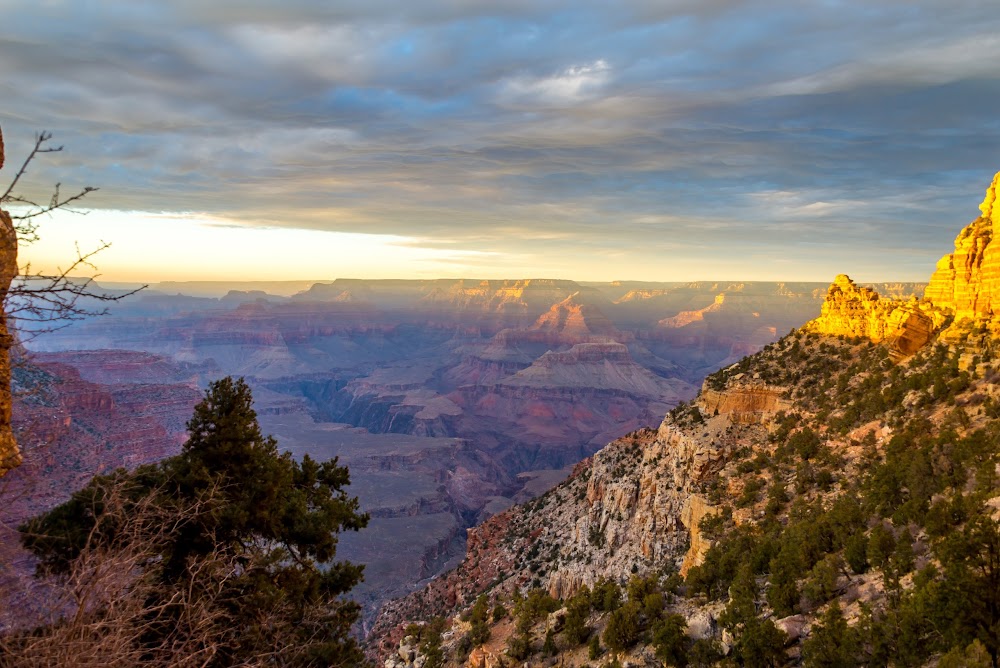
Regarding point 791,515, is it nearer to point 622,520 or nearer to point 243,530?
point 622,520

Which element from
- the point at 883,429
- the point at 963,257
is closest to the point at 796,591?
the point at 883,429

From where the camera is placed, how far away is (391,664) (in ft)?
85.4

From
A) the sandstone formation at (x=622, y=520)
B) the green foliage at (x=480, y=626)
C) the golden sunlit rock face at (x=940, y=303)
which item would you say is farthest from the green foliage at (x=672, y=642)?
the golden sunlit rock face at (x=940, y=303)

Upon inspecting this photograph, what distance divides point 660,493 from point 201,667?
2546 centimetres

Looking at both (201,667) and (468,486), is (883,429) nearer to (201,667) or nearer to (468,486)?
(201,667)

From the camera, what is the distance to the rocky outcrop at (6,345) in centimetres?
658

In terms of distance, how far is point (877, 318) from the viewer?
28.8 m

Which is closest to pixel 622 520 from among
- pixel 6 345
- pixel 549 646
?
pixel 549 646

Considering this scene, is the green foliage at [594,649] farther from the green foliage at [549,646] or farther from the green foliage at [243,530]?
the green foliage at [243,530]

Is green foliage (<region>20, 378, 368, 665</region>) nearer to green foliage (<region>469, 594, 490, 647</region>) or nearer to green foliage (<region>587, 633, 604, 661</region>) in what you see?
green foliage (<region>587, 633, 604, 661</region>)

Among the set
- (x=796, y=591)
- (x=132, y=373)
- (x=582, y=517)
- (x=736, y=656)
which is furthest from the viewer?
(x=132, y=373)

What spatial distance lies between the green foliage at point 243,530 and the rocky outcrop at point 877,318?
25.2 m

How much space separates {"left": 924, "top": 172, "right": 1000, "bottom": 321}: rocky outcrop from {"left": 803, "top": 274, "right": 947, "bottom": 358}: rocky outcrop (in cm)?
125

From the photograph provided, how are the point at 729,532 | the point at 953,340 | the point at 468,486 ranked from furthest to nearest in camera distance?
the point at 468,486, the point at 953,340, the point at 729,532
